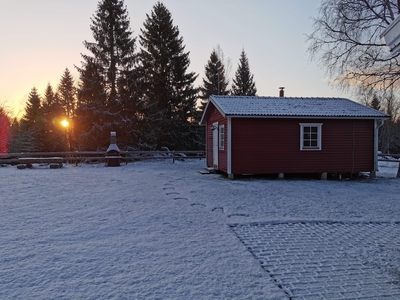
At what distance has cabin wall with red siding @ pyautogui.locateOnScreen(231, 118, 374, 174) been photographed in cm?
1164

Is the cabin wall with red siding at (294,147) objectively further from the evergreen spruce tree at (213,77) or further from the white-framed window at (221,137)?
the evergreen spruce tree at (213,77)

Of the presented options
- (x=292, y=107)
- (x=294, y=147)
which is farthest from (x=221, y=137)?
(x=292, y=107)

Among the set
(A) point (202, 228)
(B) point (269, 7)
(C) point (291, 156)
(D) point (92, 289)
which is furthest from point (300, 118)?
(D) point (92, 289)

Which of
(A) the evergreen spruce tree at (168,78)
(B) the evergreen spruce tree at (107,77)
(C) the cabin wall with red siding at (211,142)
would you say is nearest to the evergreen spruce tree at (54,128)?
(B) the evergreen spruce tree at (107,77)

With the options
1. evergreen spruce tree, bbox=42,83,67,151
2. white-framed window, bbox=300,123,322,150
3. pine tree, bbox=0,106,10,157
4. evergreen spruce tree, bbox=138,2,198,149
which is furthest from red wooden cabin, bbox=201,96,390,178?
→ pine tree, bbox=0,106,10,157

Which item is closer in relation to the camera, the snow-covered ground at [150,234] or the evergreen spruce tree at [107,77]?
the snow-covered ground at [150,234]

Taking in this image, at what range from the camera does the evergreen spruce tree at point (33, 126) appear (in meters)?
26.4

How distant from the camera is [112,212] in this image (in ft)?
20.2

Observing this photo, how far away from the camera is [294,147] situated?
1191cm

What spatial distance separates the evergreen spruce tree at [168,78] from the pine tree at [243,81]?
7.80 m

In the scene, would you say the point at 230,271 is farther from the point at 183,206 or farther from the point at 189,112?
the point at 189,112

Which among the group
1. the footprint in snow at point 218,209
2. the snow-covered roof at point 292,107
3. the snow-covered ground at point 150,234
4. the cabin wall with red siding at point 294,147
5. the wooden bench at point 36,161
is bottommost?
the footprint in snow at point 218,209

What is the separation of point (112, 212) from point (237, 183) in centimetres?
545

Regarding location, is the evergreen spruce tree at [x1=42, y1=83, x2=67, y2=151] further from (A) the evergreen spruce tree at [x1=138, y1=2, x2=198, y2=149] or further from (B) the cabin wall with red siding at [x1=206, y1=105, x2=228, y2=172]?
(B) the cabin wall with red siding at [x1=206, y1=105, x2=228, y2=172]
